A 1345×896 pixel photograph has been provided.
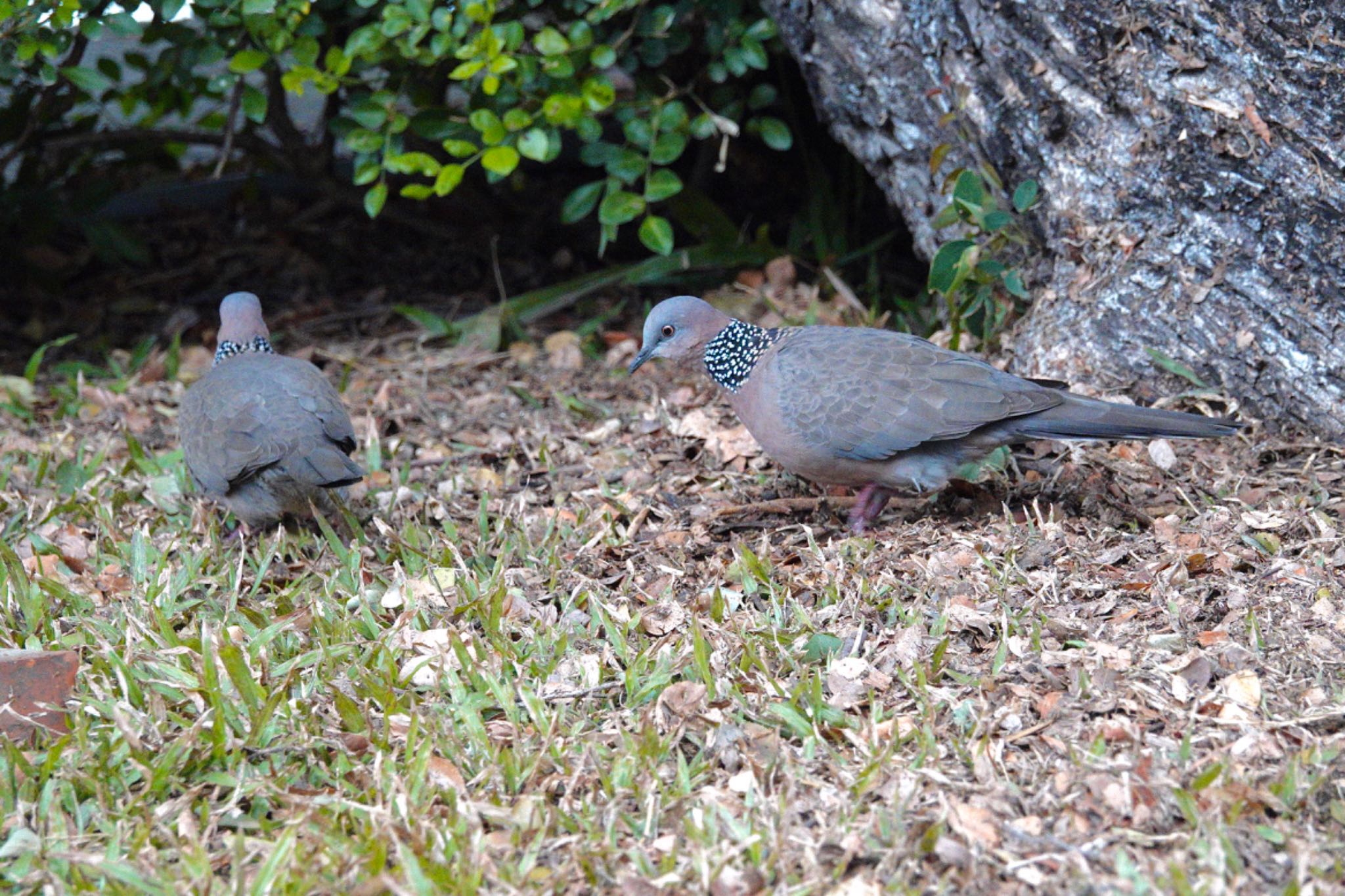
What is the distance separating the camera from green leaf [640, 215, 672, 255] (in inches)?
215

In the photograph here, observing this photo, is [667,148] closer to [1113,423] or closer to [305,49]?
[305,49]

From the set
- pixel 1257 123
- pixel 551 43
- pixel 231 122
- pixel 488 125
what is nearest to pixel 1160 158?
pixel 1257 123

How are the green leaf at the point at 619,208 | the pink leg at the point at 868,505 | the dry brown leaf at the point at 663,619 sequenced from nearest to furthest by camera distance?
the dry brown leaf at the point at 663,619, the pink leg at the point at 868,505, the green leaf at the point at 619,208

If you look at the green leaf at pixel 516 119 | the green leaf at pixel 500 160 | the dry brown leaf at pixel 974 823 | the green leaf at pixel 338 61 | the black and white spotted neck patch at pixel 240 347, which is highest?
the green leaf at pixel 338 61

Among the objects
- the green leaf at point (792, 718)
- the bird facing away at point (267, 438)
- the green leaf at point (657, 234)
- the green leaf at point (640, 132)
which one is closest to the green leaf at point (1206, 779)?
the green leaf at point (792, 718)

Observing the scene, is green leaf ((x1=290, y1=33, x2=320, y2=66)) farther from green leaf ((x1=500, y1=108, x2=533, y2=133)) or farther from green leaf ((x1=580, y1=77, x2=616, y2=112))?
green leaf ((x1=580, y1=77, x2=616, y2=112))

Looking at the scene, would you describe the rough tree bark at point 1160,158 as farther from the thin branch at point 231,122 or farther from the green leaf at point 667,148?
the thin branch at point 231,122

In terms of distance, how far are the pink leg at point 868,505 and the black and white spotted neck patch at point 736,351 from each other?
0.56 meters

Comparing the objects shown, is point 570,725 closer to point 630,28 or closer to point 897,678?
point 897,678

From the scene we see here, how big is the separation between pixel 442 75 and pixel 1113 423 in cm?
363

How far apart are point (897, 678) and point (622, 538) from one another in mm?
1288

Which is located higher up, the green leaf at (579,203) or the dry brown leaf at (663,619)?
the green leaf at (579,203)

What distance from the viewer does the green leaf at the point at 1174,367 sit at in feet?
Answer: 14.6

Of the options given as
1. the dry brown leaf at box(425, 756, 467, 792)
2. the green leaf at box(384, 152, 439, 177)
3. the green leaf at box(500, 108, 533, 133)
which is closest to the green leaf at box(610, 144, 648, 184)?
the green leaf at box(500, 108, 533, 133)
